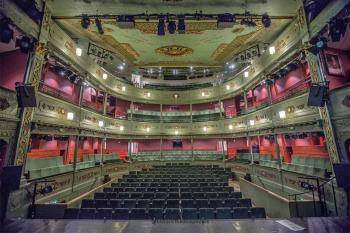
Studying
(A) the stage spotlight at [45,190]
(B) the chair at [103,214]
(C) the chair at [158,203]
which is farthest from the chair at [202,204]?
(A) the stage spotlight at [45,190]

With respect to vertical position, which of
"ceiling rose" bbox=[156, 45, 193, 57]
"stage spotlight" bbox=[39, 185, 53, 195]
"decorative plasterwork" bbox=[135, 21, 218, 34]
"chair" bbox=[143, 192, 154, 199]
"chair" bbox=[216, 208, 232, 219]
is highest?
"ceiling rose" bbox=[156, 45, 193, 57]

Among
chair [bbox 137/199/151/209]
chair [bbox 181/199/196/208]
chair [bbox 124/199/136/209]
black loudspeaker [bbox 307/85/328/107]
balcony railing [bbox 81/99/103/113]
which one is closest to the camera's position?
black loudspeaker [bbox 307/85/328/107]

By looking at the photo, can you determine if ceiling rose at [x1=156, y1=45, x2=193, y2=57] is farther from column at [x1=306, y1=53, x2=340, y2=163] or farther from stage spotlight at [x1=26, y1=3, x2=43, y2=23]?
column at [x1=306, y1=53, x2=340, y2=163]

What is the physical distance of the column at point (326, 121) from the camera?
6875 millimetres

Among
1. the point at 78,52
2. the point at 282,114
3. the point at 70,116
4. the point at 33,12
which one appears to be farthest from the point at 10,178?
the point at 282,114

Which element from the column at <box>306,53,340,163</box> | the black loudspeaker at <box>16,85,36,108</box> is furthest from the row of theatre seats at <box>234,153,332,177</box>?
the black loudspeaker at <box>16,85,36,108</box>

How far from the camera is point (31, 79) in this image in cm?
773

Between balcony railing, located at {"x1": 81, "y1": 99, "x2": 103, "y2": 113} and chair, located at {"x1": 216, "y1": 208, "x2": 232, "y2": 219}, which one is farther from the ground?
balcony railing, located at {"x1": 81, "y1": 99, "x2": 103, "y2": 113}

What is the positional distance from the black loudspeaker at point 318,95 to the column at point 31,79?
11622 mm

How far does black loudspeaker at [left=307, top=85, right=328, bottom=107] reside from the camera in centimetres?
685

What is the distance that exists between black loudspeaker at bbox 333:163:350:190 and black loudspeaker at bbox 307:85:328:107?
95.2 inches

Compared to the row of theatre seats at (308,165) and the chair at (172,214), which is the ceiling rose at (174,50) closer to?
the row of theatre seats at (308,165)

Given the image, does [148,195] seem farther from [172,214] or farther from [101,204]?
[172,214]

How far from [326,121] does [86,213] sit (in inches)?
403
